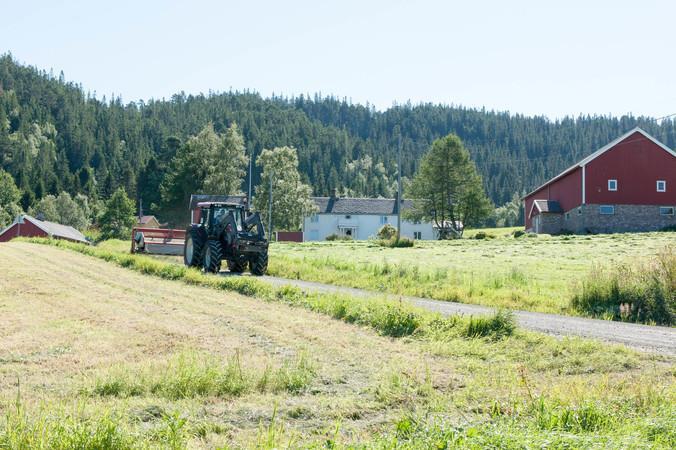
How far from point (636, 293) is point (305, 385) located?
10125mm

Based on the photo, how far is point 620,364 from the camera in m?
9.01

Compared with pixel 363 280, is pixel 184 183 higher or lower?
higher

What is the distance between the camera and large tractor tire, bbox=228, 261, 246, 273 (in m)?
25.3

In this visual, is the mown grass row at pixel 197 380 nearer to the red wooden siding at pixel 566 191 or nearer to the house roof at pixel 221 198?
the red wooden siding at pixel 566 191

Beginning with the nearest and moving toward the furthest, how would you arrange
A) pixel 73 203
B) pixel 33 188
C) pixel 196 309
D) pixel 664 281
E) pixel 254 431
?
pixel 254 431 → pixel 196 309 → pixel 664 281 → pixel 73 203 → pixel 33 188

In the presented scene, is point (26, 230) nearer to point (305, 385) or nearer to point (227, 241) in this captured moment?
point (227, 241)

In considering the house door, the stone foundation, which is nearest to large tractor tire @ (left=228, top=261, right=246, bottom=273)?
the stone foundation

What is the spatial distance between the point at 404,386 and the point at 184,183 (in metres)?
86.9

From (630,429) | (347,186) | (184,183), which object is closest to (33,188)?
(184,183)

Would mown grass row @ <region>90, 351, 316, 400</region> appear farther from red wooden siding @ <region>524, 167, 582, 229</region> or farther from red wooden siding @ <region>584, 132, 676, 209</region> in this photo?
red wooden siding @ <region>524, 167, 582, 229</region>

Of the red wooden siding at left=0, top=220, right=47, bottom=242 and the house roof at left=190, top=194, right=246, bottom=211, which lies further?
the house roof at left=190, top=194, right=246, bottom=211

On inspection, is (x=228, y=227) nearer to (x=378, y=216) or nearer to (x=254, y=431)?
(x=254, y=431)

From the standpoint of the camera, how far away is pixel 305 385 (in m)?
7.64

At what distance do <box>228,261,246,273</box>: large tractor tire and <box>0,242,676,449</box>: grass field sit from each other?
12.1 meters
